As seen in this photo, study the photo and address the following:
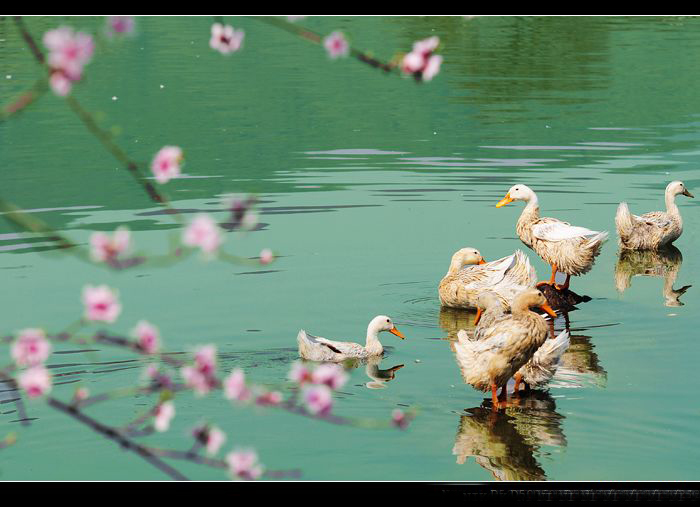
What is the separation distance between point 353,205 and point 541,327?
8373mm

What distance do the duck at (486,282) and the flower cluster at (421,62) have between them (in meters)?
8.92

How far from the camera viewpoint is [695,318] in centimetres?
1236

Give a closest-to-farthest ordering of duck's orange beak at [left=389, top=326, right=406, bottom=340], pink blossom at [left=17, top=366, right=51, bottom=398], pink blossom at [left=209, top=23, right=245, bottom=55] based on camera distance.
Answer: pink blossom at [left=17, top=366, right=51, bottom=398] → pink blossom at [left=209, top=23, right=245, bottom=55] → duck's orange beak at [left=389, top=326, right=406, bottom=340]

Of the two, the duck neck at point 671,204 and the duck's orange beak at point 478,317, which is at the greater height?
the duck neck at point 671,204

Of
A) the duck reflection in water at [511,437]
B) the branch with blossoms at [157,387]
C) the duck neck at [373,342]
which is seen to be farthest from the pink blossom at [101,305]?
the duck neck at [373,342]

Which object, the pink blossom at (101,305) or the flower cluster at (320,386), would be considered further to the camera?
the flower cluster at (320,386)

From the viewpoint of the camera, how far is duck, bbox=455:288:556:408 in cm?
941

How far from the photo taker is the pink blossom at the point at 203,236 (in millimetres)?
3594

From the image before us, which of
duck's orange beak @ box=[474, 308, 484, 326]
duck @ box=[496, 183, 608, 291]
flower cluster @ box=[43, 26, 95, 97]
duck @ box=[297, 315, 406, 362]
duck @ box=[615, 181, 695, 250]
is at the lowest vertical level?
duck @ box=[297, 315, 406, 362]

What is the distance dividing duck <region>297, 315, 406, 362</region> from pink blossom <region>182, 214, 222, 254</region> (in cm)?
698

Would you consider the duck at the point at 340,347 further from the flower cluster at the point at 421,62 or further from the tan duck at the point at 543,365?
the flower cluster at the point at 421,62

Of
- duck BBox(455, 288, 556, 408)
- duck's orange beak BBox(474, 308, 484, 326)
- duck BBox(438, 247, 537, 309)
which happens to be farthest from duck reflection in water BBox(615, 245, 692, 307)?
duck BBox(455, 288, 556, 408)

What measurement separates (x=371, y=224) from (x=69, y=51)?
13.3 m

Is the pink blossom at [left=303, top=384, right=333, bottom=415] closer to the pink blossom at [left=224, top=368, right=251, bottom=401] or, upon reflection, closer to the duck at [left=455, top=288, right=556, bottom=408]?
the pink blossom at [left=224, top=368, right=251, bottom=401]
